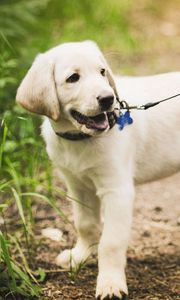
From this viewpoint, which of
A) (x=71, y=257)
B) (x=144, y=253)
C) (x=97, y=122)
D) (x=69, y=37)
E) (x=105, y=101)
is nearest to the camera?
(x=105, y=101)

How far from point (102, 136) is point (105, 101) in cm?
39

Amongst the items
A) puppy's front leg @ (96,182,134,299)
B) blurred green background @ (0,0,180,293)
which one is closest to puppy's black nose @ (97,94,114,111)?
puppy's front leg @ (96,182,134,299)

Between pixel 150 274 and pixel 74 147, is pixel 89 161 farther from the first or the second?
pixel 150 274

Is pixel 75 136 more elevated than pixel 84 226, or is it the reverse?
pixel 75 136

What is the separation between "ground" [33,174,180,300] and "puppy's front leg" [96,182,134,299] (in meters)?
0.13

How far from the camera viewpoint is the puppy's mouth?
340cm

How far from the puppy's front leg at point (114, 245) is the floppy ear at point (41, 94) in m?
0.58

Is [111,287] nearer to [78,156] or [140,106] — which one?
[78,156]

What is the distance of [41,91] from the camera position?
3496 millimetres

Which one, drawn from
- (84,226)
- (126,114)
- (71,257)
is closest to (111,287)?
(71,257)

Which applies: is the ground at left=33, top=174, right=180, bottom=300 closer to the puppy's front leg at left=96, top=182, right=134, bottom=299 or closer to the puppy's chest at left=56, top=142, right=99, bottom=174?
the puppy's front leg at left=96, top=182, right=134, bottom=299

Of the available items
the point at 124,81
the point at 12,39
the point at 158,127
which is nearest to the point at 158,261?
the point at 158,127

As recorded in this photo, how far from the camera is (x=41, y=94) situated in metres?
3.49

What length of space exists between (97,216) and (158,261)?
1.54 ft
